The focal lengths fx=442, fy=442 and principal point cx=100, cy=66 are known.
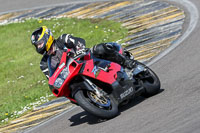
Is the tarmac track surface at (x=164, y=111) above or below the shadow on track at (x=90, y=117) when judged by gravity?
above

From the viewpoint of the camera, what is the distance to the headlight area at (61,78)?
724 cm

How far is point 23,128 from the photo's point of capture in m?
8.87

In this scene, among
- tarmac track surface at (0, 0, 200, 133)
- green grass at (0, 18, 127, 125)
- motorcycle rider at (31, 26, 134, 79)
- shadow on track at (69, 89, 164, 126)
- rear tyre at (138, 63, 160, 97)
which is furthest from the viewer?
green grass at (0, 18, 127, 125)

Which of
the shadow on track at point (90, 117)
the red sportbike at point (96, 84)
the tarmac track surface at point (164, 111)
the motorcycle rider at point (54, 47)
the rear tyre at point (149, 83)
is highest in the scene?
the motorcycle rider at point (54, 47)

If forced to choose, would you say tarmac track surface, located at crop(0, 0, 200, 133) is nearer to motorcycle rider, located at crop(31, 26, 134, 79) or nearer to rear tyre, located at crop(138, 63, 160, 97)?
rear tyre, located at crop(138, 63, 160, 97)

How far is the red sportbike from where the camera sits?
23.8 feet

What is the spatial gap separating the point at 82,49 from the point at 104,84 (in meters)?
0.73

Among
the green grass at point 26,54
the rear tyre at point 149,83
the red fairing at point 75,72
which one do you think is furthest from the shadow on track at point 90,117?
the green grass at point 26,54

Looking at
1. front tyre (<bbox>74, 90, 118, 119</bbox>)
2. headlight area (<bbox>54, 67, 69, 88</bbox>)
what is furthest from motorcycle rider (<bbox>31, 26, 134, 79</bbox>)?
front tyre (<bbox>74, 90, 118, 119</bbox>)

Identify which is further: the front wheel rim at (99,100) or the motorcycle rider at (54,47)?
the motorcycle rider at (54,47)

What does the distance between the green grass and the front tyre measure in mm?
2998

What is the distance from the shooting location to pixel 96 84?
7699mm

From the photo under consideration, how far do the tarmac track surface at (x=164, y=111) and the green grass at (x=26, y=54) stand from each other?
2.10m

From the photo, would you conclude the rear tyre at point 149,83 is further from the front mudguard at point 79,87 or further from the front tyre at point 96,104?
the front mudguard at point 79,87
